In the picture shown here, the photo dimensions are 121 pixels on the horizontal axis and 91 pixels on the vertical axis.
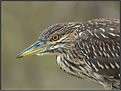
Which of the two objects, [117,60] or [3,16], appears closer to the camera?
[117,60]

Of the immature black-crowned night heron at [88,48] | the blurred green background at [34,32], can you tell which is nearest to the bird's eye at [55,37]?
the immature black-crowned night heron at [88,48]

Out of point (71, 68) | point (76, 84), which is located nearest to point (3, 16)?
point (76, 84)

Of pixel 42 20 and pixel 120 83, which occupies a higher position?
pixel 42 20

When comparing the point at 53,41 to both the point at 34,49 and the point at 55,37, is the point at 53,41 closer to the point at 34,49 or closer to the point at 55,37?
the point at 55,37

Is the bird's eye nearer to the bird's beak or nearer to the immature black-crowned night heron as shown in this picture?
the immature black-crowned night heron

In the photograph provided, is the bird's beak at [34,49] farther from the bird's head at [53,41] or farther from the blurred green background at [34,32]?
the blurred green background at [34,32]

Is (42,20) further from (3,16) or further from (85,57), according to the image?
(85,57)
